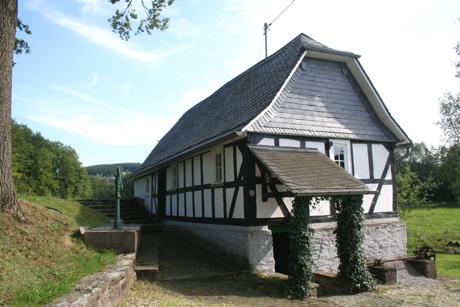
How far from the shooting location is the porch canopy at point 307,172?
29.5 ft

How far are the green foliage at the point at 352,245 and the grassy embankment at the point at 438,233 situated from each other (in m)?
5.00

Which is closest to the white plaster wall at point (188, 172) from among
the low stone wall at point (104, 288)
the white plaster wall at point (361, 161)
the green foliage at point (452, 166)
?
the white plaster wall at point (361, 161)

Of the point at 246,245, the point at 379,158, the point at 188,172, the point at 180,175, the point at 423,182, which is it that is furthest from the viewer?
the point at 423,182

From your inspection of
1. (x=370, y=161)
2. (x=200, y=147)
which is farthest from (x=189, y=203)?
(x=370, y=161)

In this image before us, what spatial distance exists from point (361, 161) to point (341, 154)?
0.79 meters

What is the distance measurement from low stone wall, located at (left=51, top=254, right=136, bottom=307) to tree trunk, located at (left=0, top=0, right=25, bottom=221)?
224cm

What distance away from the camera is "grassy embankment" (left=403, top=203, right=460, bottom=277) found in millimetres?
14978

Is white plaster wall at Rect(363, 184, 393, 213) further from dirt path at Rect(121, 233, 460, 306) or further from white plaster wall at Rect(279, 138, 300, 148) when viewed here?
white plaster wall at Rect(279, 138, 300, 148)

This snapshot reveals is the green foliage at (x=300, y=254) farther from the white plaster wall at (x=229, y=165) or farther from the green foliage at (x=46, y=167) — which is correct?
the green foliage at (x=46, y=167)

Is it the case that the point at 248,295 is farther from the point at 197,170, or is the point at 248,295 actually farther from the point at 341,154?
the point at 341,154

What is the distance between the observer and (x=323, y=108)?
41.1ft

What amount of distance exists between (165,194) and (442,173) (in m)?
21.0

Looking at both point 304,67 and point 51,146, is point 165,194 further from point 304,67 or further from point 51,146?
point 51,146

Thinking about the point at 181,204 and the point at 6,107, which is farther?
the point at 181,204
